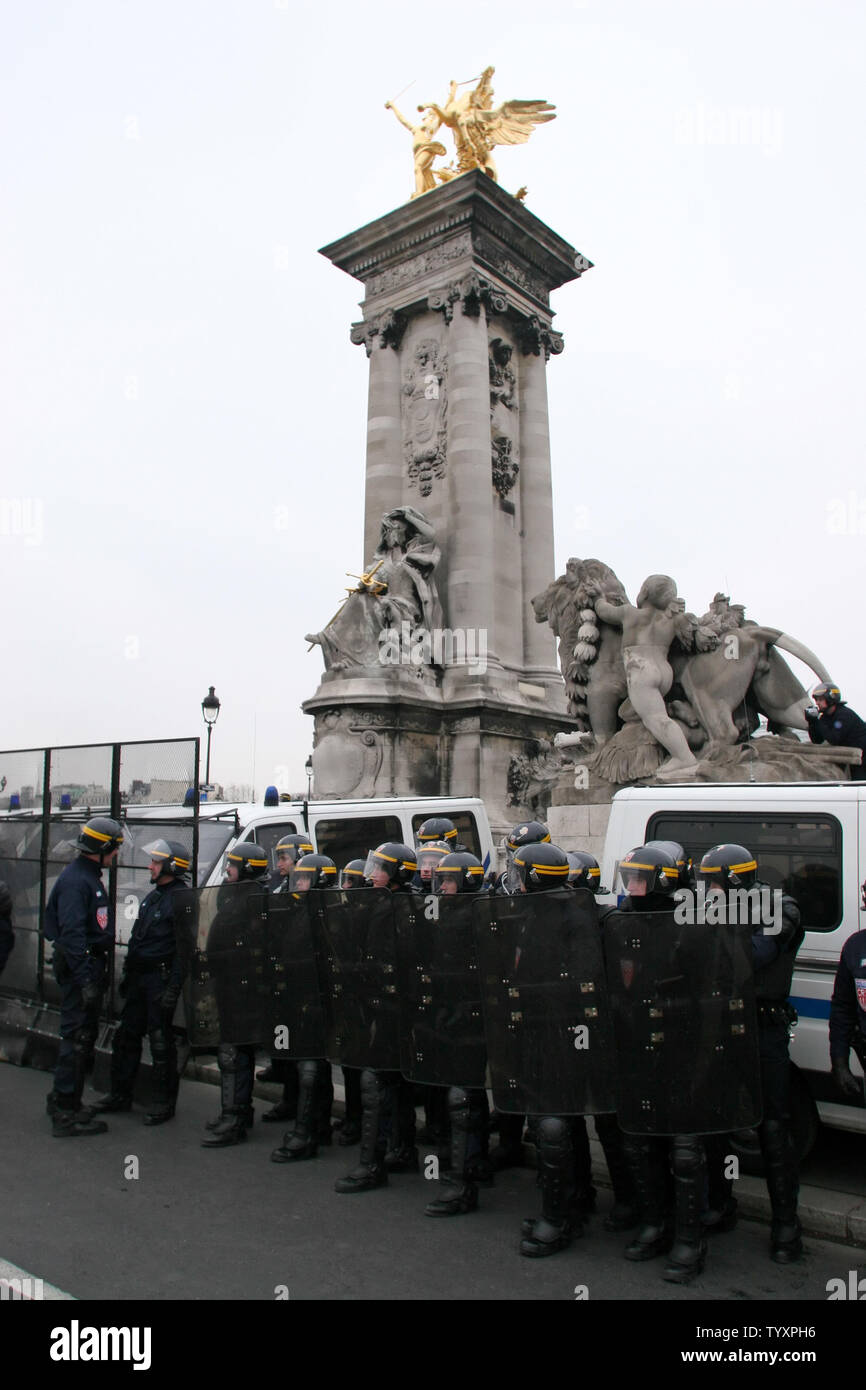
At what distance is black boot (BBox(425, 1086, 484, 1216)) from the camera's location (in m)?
5.65


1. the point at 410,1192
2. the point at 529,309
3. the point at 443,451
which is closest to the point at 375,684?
the point at 443,451

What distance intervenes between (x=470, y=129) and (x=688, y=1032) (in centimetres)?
2502

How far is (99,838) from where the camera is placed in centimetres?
768

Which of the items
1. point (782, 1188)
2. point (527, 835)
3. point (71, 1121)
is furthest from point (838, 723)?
point (71, 1121)

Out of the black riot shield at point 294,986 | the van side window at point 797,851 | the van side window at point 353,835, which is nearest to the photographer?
the van side window at point 797,851

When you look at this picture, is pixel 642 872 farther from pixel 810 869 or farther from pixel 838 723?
pixel 838 723

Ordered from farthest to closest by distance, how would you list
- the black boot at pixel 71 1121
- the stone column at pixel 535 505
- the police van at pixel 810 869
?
the stone column at pixel 535 505
the black boot at pixel 71 1121
the police van at pixel 810 869

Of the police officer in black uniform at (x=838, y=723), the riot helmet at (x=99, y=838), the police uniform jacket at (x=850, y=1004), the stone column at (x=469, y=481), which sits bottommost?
the police uniform jacket at (x=850, y=1004)

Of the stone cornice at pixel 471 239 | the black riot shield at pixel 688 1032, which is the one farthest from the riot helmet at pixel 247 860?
the stone cornice at pixel 471 239

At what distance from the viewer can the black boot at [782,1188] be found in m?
4.96

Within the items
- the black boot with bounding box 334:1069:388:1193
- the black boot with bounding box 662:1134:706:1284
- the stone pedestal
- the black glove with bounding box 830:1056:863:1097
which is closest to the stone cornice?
the stone pedestal

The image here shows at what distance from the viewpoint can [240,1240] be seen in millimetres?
5219

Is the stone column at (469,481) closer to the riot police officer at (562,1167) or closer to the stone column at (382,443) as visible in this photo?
the stone column at (382,443)
